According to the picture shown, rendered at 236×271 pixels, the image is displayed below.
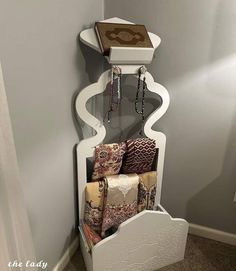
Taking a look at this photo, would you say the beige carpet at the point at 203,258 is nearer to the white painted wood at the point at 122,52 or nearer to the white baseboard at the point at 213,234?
the white baseboard at the point at 213,234

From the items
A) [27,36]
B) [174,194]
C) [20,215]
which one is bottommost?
[174,194]

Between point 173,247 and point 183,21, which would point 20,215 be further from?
point 183,21

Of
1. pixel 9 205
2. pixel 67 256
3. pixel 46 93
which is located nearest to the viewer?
pixel 9 205

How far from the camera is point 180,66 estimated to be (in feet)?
4.66

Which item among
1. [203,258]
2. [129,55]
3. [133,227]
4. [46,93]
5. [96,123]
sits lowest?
[203,258]

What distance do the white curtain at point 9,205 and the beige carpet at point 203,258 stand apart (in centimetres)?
74

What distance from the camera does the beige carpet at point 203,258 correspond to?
1.54 metres

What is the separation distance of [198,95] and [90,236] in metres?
1.00

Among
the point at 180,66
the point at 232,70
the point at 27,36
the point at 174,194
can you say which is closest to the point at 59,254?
the point at 174,194

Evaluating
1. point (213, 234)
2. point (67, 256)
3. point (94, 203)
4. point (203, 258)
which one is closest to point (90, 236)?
point (94, 203)

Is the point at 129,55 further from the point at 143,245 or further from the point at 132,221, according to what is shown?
the point at 143,245

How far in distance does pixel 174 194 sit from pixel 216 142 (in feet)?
1.55

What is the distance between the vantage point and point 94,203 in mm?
1425

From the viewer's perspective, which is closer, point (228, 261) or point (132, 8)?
point (132, 8)
